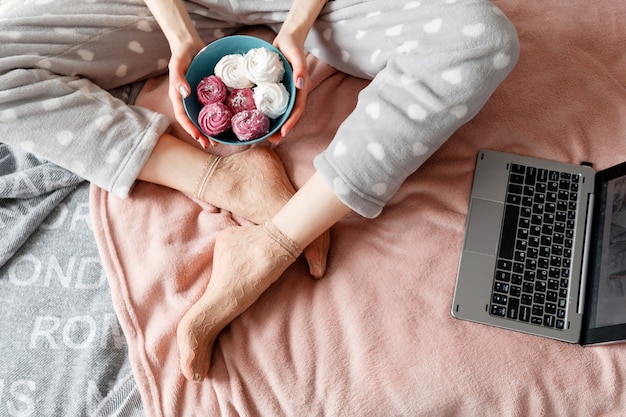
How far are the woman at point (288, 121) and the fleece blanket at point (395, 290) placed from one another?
5cm

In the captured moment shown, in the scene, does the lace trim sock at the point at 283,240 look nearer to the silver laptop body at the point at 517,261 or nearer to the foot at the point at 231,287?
the foot at the point at 231,287

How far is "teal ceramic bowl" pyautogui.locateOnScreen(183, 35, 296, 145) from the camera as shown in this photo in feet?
3.09

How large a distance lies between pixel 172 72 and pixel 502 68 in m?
0.51

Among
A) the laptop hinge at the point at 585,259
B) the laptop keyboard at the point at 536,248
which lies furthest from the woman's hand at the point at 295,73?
the laptop hinge at the point at 585,259

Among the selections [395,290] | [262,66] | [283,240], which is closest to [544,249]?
[395,290]

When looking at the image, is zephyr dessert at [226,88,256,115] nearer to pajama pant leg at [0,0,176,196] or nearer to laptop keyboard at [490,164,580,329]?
pajama pant leg at [0,0,176,196]

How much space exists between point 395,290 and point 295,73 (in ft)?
1.25

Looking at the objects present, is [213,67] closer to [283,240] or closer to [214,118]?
[214,118]

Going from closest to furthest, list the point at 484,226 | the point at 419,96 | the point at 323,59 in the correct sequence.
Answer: the point at 419,96 → the point at 484,226 → the point at 323,59

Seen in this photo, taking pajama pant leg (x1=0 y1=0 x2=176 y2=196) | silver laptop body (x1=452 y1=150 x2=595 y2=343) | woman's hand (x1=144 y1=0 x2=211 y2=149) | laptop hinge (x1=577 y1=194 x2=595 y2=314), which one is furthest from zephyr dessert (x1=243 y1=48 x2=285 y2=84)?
laptop hinge (x1=577 y1=194 x2=595 y2=314)

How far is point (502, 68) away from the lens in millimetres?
903

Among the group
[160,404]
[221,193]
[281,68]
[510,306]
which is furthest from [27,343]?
[510,306]

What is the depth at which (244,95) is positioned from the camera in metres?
0.94

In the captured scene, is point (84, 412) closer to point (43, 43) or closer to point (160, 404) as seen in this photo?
point (160, 404)
